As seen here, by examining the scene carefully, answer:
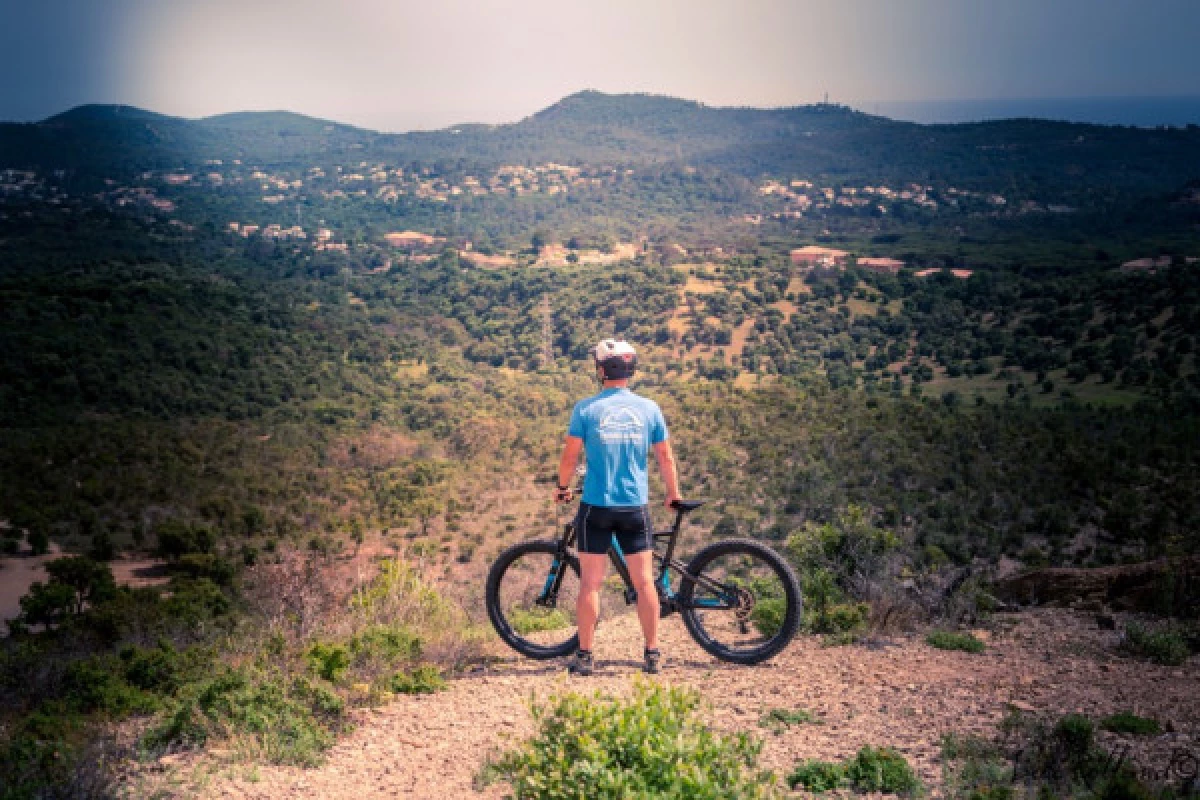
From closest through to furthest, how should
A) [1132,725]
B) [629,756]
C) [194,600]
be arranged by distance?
[629,756] → [1132,725] → [194,600]

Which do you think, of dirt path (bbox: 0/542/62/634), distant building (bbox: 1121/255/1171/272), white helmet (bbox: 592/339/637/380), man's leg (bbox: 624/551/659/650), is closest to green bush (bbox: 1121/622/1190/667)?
man's leg (bbox: 624/551/659/650)

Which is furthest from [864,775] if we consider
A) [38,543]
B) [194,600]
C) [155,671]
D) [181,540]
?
[38,543]

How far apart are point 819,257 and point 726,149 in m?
106

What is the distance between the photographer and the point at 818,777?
3465 mm

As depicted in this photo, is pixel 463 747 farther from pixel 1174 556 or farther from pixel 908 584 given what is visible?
pixel 1174 556

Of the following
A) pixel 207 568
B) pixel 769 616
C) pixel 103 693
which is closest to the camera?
pixel 103 693

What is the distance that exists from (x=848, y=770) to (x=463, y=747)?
5.78ft

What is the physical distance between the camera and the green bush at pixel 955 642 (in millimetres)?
5250

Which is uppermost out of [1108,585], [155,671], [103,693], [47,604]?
[1108,585]

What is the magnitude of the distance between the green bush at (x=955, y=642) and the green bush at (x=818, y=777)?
2114 millimetres

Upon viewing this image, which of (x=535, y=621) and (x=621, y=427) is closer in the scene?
(x=621, y=427)

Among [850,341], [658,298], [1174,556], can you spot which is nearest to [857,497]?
[1174,556]

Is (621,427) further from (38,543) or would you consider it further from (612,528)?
(38,543)

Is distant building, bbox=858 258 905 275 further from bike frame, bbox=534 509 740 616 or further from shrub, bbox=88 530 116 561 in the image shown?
bike frame, bbox=534 509 740 616
